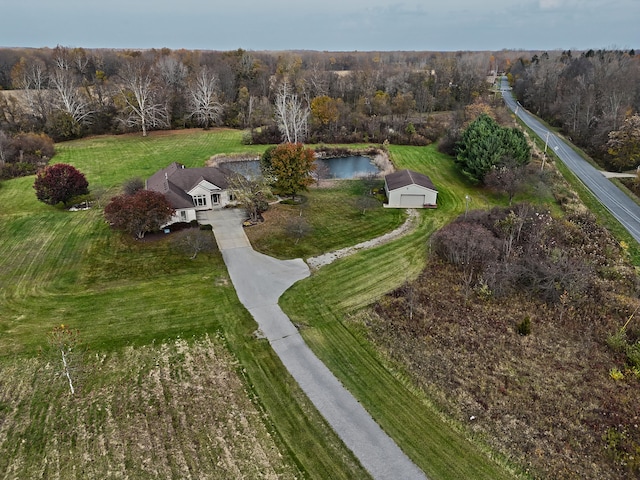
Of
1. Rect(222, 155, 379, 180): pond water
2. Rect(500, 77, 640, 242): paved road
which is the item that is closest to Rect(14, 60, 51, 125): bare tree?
Rect(222, 155, 379, 180): pond water

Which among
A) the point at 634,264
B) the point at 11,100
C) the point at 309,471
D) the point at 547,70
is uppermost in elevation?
the point at 547,70

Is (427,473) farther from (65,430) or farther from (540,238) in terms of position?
(540,238)

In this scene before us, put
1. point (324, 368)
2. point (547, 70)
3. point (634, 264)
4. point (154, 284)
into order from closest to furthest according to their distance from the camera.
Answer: point (324, 368) < point (154, 284) < point (634, 264) < point (547, 70)

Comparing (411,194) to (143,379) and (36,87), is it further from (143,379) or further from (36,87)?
(36,87)

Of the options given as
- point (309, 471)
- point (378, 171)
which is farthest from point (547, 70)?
point (309, 471)

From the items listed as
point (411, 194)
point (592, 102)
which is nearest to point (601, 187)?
point (411, 194)

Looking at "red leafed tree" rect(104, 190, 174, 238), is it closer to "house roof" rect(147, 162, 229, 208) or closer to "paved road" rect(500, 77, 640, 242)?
"house roof" rect(147, 162, 229, 208)
